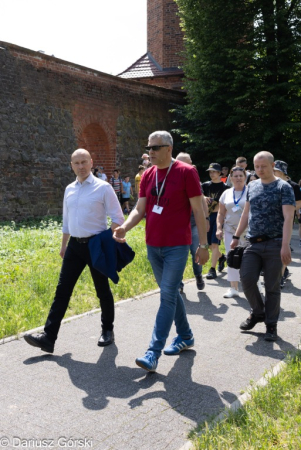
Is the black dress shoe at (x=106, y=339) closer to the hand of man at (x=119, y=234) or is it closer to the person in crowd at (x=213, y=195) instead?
the hand of man at (x=119, y=234)

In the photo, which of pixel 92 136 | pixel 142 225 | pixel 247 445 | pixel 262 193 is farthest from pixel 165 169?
pixel 92 136

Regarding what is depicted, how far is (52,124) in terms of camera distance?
17.8 meters

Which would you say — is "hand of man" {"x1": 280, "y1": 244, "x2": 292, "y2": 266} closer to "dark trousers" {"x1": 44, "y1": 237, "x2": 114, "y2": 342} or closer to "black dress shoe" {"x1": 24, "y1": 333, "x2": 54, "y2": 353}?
"dark trousers" {"x1": 44, "y1": 237, "x2": 114, "y2": 342}

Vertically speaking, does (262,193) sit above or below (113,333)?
above

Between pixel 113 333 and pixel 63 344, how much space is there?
1.74ft

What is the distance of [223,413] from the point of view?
367 centimetres

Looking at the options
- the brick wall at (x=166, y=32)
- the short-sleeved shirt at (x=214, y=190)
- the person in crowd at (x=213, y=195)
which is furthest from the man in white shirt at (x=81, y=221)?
the brick wall at (x=166, y=32)

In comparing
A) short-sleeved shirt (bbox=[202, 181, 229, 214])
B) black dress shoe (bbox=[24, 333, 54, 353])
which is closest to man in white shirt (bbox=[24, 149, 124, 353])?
black dress shoe (bbox=[24, 333, 54, 353])

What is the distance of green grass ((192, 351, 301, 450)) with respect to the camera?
3234 mm

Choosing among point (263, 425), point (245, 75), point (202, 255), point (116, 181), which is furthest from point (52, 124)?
point (263, 425)

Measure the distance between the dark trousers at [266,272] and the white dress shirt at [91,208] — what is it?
1516 mm

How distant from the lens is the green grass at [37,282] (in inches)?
244

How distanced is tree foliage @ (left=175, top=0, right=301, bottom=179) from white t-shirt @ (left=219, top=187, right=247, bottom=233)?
535 inches

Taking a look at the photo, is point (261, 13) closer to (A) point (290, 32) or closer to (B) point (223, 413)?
(A) point (290, 32)
